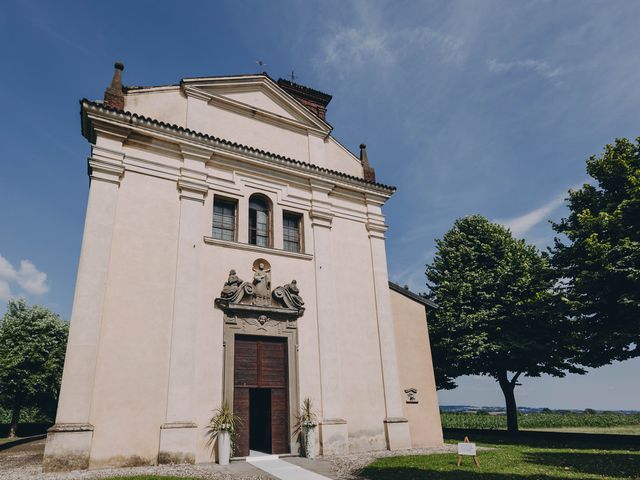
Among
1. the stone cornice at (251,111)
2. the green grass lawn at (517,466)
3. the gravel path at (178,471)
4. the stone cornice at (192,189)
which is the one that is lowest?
the green grass lawn at (517,466)

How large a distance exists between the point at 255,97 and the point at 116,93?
4.84 metres

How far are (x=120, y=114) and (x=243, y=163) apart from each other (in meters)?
3.89

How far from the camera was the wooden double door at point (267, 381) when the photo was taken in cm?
1160

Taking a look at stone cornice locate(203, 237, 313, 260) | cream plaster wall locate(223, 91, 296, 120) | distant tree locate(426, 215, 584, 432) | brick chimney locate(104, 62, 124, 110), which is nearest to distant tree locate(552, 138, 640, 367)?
distant tree locate(426, 215, 584, 432)

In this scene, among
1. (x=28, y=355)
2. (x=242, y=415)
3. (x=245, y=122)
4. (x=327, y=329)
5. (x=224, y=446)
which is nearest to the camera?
(x=224, y=446)

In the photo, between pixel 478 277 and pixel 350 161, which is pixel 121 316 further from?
pixel 478 277

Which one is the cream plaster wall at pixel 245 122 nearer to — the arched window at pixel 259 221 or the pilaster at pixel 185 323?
the pilaster at pixel 185 323

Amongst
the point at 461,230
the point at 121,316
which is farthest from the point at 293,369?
the point at 461,230

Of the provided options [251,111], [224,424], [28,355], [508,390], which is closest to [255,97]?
[251,111]

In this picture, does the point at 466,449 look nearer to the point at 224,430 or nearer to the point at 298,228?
the point at 224,430

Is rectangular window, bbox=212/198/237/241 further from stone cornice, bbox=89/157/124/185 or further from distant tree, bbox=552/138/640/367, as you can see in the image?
distant tree, bbox=552/138/640/367

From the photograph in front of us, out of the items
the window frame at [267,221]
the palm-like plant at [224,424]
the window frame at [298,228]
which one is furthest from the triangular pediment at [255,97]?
the palm-like plant at [224,424]

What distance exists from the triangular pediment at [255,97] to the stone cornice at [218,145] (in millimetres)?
1925

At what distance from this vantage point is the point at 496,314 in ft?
70.3
